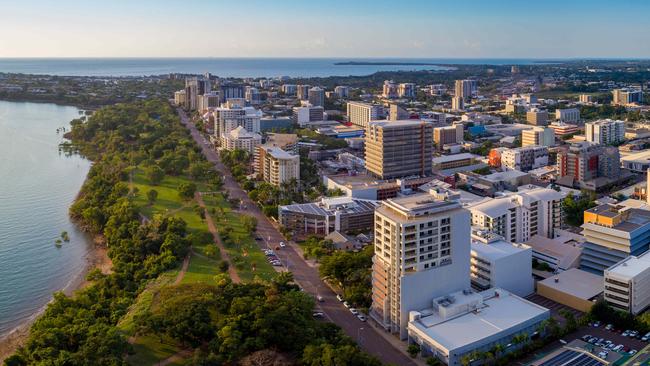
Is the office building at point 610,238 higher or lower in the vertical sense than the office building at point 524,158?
lower

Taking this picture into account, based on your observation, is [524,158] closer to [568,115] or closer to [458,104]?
[568,115]

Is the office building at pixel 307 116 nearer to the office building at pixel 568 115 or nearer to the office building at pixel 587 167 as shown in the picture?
the office building at pixel 568 115

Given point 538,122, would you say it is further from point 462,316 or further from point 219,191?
point 462,316

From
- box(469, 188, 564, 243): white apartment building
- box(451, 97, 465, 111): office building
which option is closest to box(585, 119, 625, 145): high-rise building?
box(469, 188, 564, 243): white apartment building

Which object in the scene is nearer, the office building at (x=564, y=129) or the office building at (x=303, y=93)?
the office building at (x=564, y=129)

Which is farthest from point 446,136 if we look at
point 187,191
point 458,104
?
point 458,104

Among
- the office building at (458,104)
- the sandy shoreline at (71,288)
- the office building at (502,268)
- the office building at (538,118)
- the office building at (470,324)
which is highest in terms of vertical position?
the office building at (458,104)

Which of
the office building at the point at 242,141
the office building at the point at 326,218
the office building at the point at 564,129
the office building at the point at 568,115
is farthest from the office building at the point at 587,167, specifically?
the office building at the point at 568,115
